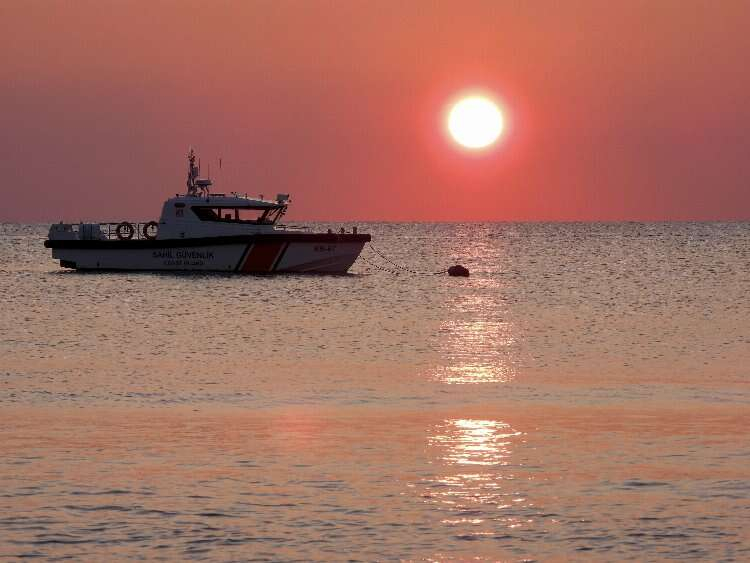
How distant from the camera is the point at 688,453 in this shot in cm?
1814

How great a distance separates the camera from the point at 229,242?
71.5 meters

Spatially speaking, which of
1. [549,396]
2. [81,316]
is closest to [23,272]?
[81,316]

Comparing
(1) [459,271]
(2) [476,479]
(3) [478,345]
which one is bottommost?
(2) [476,479]

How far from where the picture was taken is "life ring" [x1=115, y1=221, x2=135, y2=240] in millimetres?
77750

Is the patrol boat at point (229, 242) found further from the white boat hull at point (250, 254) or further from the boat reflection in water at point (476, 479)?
the boat reflection in water at point (476, 479)

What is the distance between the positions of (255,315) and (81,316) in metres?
6.05

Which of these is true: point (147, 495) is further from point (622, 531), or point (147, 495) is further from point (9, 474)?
point (622, 531)

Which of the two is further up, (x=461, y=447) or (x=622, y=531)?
(x=461, y=447)

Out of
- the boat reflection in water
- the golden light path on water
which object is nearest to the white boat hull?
the golden light path on water

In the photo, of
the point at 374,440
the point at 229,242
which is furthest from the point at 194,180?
the point at 374,440

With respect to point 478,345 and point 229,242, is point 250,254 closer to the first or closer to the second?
point 229,242

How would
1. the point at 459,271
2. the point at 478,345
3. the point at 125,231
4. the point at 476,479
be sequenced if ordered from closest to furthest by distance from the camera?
the point at 476,479
the point at 478,345
the point at 125,231
the point at 459,271

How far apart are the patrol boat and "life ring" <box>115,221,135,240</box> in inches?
91.3

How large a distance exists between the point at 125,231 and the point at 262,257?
11045mm
